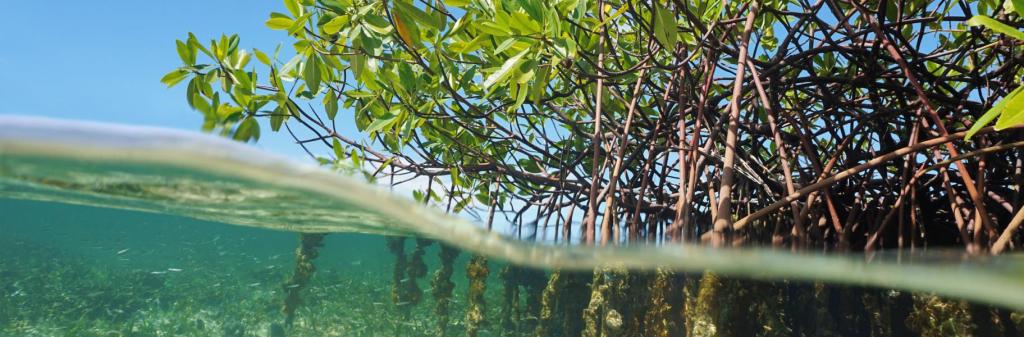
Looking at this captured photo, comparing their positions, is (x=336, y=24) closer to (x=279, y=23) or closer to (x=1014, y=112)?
(x=279, y=23)

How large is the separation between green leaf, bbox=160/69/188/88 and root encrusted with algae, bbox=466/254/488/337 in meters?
1.56

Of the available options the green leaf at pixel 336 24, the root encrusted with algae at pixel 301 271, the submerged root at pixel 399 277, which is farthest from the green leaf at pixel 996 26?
the root encrusted with algae at pixel 301 271

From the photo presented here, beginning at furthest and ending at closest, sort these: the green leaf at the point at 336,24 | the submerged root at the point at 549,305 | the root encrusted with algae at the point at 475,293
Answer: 1. the root encrusted with algae at the point at 475,293
2. the submerged root at the point at 549,305
3. the green leaf at the point at 336,24

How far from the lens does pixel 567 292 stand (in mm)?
3268

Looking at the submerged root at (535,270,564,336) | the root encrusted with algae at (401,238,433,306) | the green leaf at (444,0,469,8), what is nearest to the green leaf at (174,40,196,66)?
the green leaf at (444,0,469,8)

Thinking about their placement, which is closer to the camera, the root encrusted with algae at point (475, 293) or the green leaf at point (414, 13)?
the green leaf at point (414, 13)

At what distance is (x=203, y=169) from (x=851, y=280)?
285cm

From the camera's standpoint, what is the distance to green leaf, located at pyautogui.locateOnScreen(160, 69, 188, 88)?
2566 millimetres

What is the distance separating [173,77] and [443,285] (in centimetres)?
157

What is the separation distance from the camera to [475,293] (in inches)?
134

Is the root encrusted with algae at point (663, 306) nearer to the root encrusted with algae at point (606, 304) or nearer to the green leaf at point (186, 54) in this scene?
the root encrusted with algae at point (606, 304)

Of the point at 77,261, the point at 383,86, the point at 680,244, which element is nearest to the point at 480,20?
the point at 383,86

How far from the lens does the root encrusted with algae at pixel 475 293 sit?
329 cm

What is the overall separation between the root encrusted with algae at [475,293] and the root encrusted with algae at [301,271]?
0.84m
